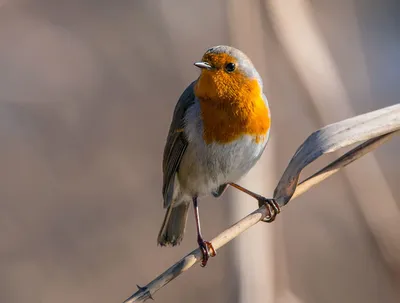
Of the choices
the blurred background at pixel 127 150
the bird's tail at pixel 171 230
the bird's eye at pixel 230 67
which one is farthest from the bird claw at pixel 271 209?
the blurred background at pixel 127 150

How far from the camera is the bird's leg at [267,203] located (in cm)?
302

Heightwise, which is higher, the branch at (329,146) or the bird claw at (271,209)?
the bird claw at (271,209)

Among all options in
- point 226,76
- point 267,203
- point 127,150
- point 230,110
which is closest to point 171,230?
point 267,203

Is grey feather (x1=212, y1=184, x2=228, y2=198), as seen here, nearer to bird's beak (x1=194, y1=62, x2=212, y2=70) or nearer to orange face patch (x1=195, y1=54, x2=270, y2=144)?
orange face patch (x1=195, y1=54, x2=270, y2=144)

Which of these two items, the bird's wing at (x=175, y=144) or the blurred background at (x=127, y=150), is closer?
the bird's wing at (x=175, y=144)

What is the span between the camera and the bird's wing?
10.8 ft

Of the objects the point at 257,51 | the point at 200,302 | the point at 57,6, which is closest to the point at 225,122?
the point at 257,51

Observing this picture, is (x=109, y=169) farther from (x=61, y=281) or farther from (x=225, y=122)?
(x=225, y=122)

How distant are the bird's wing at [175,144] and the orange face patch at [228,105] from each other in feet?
0.50

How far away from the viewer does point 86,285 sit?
16.0 ft

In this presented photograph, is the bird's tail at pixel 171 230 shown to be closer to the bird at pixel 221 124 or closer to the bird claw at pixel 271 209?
the bird at pixel 221 124

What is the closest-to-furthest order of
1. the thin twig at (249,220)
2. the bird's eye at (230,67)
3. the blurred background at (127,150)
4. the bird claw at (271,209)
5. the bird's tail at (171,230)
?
the thin twig at (249,220), the bird claw at (271,209), the bird's eye at (230,67), the bird's tail at (171,230), the blurred background at (127,150)

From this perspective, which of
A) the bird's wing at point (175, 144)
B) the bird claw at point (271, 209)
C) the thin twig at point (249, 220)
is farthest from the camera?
the bird's wing at point (175, 144)

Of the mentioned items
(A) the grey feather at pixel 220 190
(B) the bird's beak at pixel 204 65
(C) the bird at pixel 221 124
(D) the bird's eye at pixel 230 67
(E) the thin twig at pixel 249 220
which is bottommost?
(E) the thin twig at pixel 249 220
